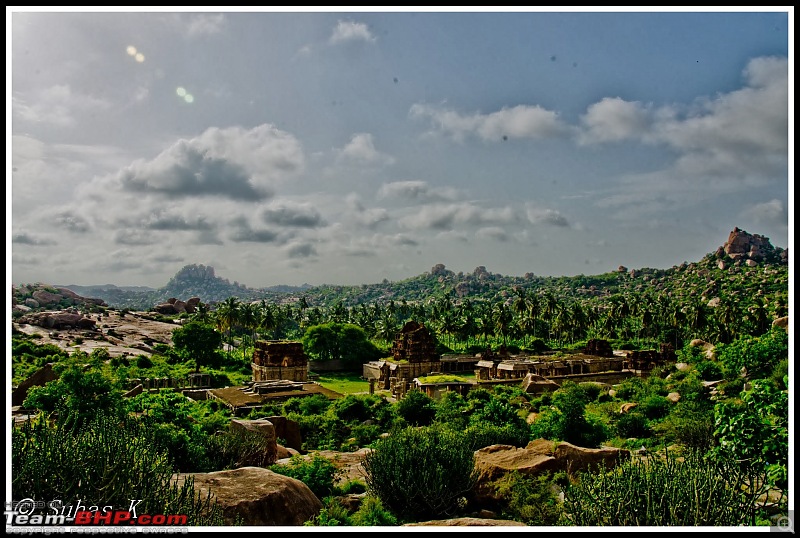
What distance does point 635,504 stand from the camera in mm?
7078

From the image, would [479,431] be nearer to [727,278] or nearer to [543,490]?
[543,490]

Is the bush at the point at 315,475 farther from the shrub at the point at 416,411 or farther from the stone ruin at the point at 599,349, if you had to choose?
the stone ruin at the point at 599,349

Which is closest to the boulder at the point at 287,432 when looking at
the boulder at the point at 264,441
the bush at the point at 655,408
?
the boulder at the point at 264,441

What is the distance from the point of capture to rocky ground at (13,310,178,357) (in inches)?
2324

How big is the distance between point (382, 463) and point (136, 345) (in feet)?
202

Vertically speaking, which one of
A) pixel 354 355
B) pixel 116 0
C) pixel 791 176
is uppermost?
pixel 116 0

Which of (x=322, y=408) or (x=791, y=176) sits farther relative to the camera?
(x=322, y=408)

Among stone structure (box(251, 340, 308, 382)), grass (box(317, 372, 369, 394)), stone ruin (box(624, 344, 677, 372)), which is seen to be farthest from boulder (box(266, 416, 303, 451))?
stone ruin (box(624, 344, 677, 372))

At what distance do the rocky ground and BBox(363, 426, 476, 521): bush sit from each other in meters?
48.9

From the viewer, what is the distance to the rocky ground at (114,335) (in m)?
59.0

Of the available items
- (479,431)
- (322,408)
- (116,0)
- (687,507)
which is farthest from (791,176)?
(322,408)

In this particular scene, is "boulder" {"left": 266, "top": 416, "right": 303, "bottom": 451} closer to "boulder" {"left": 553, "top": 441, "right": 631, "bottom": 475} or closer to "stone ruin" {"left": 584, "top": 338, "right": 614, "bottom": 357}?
"boulder" {"left": 553, "top": 441, "right": 631, "bottom": 475}

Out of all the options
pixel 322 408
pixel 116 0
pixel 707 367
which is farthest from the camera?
pixel 707 367

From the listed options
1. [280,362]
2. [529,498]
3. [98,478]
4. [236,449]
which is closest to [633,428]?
[529,498]
